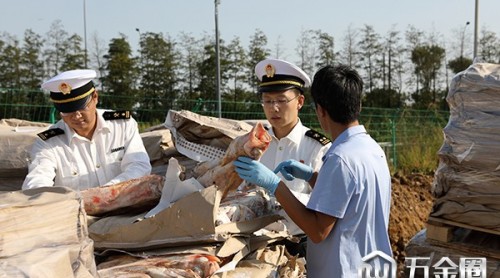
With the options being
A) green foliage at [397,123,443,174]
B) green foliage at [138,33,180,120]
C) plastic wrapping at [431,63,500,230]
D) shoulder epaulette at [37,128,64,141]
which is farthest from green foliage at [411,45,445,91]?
shoulder epaulette at [37,128,64,141]

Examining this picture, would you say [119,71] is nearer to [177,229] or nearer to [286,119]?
[286,119]

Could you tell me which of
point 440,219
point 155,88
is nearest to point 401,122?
point 155,88

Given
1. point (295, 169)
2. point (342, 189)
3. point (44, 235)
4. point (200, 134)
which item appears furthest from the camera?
point (200, 134)

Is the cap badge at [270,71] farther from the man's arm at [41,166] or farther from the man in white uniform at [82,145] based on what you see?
the man's arm at [41,166]

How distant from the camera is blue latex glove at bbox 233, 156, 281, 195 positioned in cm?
236

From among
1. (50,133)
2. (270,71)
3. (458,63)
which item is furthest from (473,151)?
(458,63)

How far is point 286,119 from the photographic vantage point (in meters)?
3.28

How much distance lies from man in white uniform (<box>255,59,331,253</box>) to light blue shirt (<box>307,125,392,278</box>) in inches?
33.1

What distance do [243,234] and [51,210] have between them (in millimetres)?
872

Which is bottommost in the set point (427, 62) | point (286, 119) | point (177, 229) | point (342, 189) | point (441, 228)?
point (441, 228)

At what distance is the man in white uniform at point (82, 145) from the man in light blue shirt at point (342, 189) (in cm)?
94

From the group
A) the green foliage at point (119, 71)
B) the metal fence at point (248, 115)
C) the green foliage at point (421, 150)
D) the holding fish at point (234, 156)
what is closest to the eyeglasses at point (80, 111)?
the holding fish at point (234, 156)

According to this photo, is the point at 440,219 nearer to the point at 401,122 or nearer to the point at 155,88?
the point at 401,122

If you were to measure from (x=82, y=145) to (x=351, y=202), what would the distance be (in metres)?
1.48
